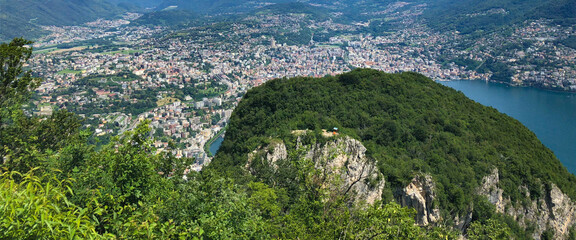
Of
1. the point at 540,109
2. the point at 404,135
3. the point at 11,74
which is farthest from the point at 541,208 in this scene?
the point at 540,109

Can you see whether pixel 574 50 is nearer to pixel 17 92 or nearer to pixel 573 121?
pixel 573 121

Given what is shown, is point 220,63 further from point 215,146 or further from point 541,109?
point 541,109

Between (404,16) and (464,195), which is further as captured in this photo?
(404,16)

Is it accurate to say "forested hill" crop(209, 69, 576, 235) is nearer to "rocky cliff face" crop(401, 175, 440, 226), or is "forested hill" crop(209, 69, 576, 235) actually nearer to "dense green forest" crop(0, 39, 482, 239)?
"rocky cliff face" crop(401, 175, 440, 226)

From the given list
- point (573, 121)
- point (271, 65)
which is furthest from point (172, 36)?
point (573, 121)

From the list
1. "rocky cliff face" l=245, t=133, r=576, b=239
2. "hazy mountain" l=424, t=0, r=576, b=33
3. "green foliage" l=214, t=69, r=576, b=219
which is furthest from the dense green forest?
"hazy mountain" l=424, t=0, r=576, b=33

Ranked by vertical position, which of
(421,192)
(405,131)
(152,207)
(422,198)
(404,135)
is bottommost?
(422,198)

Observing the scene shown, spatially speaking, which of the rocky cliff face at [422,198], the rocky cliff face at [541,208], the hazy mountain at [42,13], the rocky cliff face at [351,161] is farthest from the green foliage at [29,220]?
the hazy mountain at [42,13]
